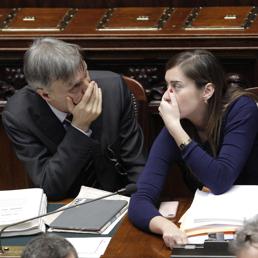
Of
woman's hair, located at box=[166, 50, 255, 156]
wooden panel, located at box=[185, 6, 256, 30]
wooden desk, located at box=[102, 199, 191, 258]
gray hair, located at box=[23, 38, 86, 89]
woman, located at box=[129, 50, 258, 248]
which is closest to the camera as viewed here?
wooden desk, located at box=[102, 199, 191, 258]

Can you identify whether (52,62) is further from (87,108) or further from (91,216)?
(91,216)

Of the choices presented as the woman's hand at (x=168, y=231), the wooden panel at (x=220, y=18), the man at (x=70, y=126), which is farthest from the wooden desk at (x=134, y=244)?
the wooden panel at (x=220, y=18)

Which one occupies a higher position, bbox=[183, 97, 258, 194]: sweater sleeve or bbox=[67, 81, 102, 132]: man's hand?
bbox=[67, 81, 102, 132]: man's hand

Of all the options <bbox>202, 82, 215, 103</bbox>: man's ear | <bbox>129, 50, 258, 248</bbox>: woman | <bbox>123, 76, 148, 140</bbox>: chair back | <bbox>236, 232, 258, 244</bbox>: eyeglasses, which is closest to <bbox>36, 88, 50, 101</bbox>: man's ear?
<bbox>123, 76, 148, 140</bbox>: chair back

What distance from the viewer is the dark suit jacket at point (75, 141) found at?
315cm

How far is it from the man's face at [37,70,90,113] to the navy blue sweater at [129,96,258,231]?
16.4 inches

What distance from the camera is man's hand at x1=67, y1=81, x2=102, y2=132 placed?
3156 mm

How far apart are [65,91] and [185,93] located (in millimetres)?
485

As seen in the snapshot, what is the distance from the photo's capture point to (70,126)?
125 inches

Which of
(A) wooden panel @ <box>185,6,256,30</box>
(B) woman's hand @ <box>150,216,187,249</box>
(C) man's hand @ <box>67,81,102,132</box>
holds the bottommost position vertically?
(B) woman's hand @ <box>150,216,187,249</box>

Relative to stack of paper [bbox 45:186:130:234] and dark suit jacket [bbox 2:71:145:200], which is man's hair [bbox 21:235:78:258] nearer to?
stack of paper [bbox 45:186:130:234]

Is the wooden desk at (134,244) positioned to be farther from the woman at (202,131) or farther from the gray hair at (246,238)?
the gray hair at (246,238)

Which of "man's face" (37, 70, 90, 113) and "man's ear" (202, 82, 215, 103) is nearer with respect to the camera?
"man's ear" (202, 82, 215, 103)

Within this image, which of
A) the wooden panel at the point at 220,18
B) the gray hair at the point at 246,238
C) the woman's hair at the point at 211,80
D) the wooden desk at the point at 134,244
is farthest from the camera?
the wooden panel at the point at 220,18
